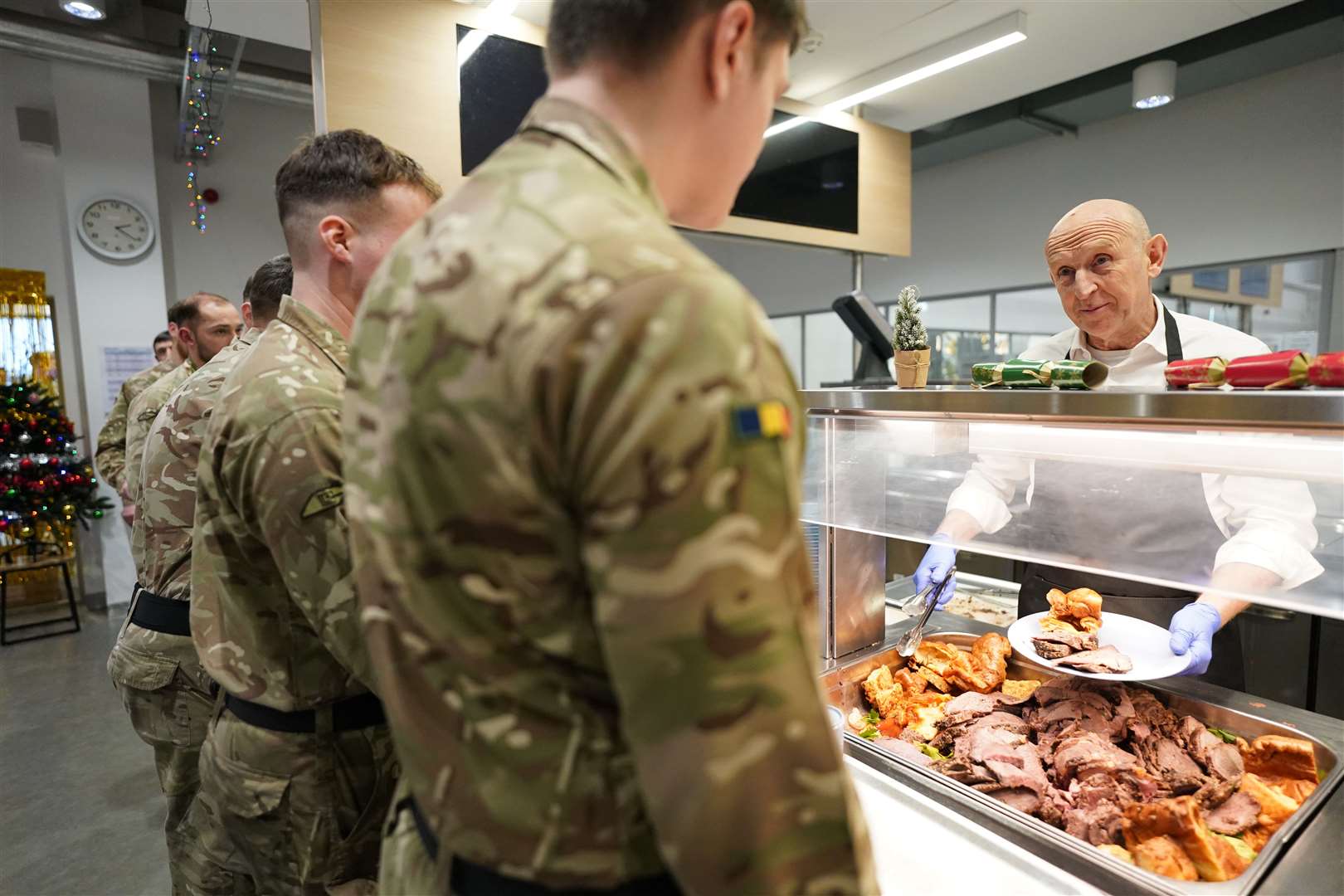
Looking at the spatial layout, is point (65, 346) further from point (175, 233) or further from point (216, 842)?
point (216, 842)

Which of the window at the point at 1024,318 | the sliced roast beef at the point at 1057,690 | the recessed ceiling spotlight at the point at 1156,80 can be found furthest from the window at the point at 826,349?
the sliced roast beef at the point at 1057,690

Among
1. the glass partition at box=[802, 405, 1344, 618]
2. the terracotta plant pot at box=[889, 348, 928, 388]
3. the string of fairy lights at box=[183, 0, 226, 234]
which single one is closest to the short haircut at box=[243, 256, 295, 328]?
the glass partition at box=[802, 405, 1344, 618]

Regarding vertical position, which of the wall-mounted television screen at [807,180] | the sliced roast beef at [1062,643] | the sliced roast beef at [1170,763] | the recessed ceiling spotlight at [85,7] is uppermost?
the recessed ceiling spotlight at [85,7]

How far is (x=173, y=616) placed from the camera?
1.87m

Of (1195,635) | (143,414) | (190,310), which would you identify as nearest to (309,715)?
(1195,635)

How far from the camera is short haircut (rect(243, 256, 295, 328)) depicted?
6.49 ft

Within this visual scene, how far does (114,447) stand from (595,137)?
17.1 feet

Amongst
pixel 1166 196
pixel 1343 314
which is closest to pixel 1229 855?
pixel 1343 314

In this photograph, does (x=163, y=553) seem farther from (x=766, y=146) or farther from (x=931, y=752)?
(x=766, y=146)

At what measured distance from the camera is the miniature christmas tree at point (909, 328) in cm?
146

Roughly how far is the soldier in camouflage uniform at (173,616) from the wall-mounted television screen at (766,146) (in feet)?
4.21

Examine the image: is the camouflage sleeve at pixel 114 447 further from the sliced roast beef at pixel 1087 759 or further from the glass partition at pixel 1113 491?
the sliced roast beef at pixel 1087 759

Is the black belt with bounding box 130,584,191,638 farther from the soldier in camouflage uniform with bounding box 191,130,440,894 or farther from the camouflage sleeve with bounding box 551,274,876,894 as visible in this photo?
the camouflage sleeve with bounding box 551,274,876,894

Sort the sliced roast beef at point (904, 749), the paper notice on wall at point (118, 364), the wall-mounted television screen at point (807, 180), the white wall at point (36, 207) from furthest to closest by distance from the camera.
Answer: the white wall at point (36, 207) < the paper notice on wall at point (118, 364) < the wall-mounted television screen at point (807, 180) < the sliced roast beef at point (904, 749)
